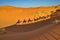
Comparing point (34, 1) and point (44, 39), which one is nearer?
point (44, 39)

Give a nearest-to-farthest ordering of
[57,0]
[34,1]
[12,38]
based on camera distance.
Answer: [12,38], [57,0], [34,1]

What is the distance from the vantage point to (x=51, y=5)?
3943 millimetres

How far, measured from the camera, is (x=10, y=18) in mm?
5227

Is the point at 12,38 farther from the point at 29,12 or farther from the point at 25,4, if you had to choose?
the point at 29,12

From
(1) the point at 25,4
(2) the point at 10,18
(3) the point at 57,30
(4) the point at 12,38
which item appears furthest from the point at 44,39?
(2) the point at 10,18

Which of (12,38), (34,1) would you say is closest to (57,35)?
(12,38)

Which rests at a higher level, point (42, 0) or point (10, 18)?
point (42, 0)

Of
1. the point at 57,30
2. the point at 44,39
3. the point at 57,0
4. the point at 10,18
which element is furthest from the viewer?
the point at 10,18

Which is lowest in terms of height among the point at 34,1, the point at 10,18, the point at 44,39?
the point at 10,18

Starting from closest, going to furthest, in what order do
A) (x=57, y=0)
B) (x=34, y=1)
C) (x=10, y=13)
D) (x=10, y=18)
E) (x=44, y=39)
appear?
1. (x=44, y=39)
2. (x=57, y=0)
3. (x=34, y=1)
4. (x=10, y=18)
5. (x=10, y=13)

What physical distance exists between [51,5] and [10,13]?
2.18m

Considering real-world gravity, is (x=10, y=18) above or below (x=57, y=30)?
below

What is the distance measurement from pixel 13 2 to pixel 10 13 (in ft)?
5.34

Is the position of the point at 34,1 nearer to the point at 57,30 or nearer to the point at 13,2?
the point at 13,2
